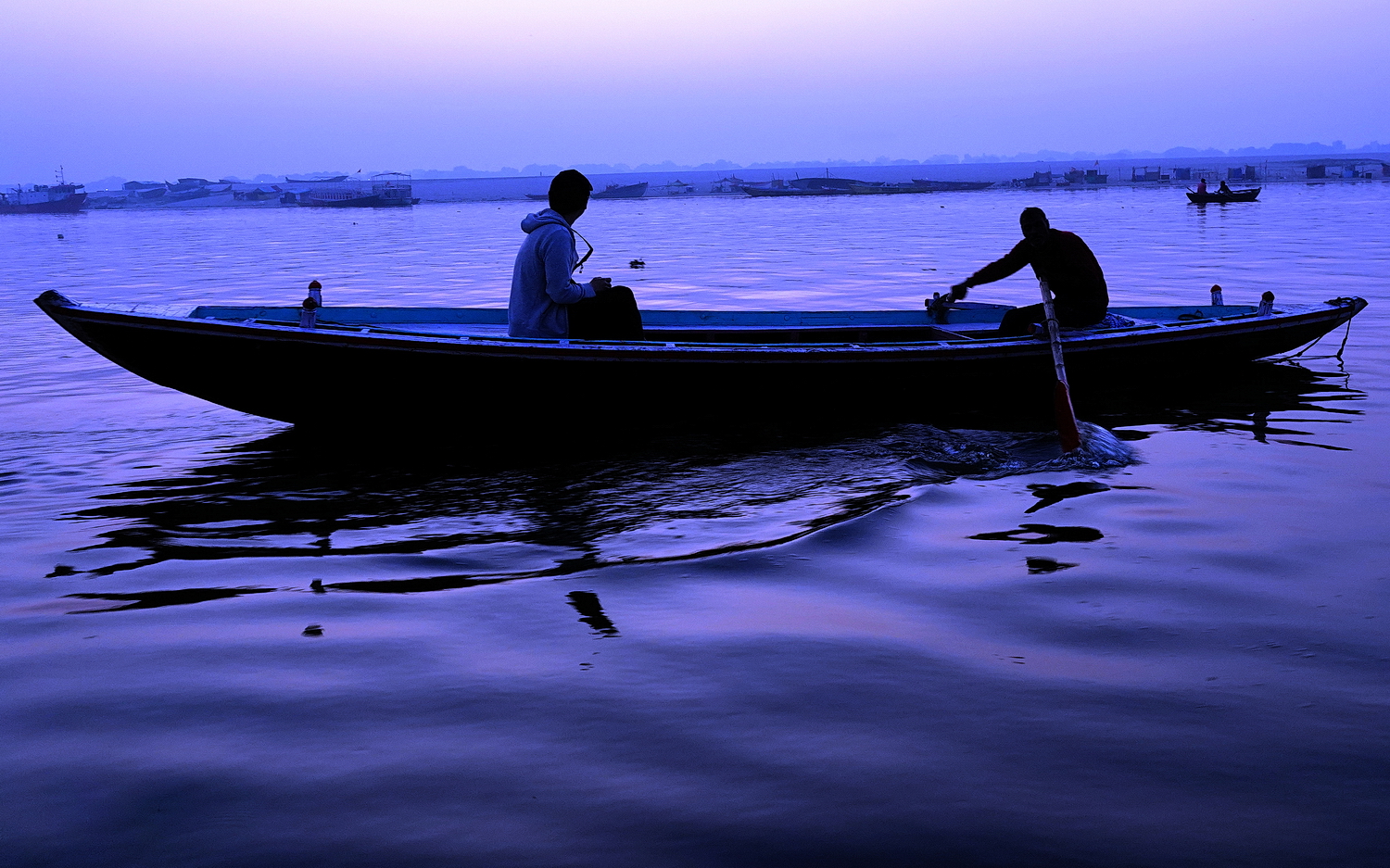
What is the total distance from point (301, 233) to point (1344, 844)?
5235 centimetres

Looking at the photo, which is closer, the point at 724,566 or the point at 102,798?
the point at 102,798

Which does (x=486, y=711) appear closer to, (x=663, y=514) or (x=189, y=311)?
(x=663, y=514)

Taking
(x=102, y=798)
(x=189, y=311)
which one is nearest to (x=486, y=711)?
(x=102, y=798)

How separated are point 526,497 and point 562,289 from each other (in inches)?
62.7

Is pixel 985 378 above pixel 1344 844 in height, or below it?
above

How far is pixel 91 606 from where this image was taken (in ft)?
15.2

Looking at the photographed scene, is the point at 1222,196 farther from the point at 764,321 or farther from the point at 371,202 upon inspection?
the point at 371,202

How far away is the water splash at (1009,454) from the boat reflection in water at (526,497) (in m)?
0.02

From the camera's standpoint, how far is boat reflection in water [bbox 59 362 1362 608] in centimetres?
519

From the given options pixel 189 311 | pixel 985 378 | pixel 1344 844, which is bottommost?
pixel 1344 844

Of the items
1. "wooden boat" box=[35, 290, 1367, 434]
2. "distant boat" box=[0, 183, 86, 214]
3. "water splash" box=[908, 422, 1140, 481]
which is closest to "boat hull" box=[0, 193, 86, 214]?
"distant boat" box=[0, 183, 86, 214]

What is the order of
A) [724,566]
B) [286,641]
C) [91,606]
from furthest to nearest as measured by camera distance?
[724,566] < [91,606] < [286,641]

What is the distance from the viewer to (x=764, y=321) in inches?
386

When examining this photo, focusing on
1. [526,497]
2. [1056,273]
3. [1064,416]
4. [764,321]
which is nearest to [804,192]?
[764,321]
